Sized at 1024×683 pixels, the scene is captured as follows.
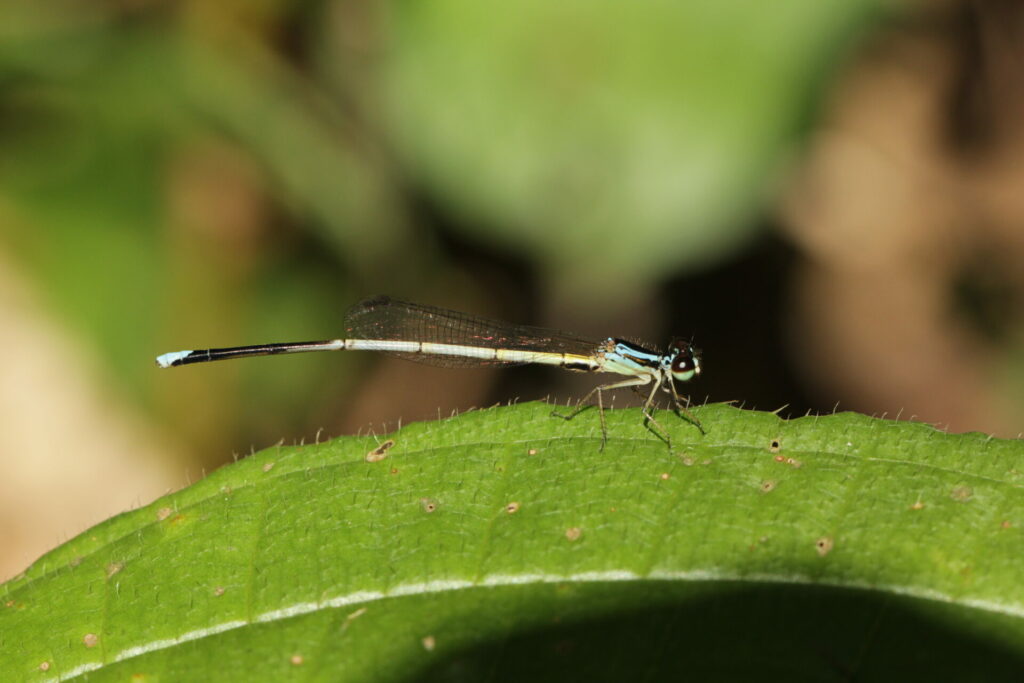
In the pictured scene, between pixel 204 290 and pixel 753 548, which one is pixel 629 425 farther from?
pixel 204 290

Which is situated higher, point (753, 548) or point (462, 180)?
point (462, 180)

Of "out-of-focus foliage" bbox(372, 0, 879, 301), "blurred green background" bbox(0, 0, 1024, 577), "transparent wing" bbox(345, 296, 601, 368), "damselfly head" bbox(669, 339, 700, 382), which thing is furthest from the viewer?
"transparent wing" bbox(345, 296, 601, 368)

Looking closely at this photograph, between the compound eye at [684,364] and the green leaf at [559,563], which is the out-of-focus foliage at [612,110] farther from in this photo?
the green leaf at [559,563]

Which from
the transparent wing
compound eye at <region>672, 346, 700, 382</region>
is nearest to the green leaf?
compound eye at <region>672, 346, 700, 382</region>

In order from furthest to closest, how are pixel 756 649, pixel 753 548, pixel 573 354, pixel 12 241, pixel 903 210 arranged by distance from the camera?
1. pixel 903 210
2. pixel 12 241
3. pixel 573 354
4. pixel 753 548
5. pixel 756 649

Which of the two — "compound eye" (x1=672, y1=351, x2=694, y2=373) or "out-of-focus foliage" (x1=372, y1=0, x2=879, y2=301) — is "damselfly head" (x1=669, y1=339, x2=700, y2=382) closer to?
"compound eye" (x1=672, y1=351, x2=694, y2=373)

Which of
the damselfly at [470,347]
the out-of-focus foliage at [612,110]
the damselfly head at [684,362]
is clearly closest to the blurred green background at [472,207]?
the out-of-focus foliage at [612,110]

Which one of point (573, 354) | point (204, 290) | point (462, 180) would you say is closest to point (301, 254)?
point (204, 290)
